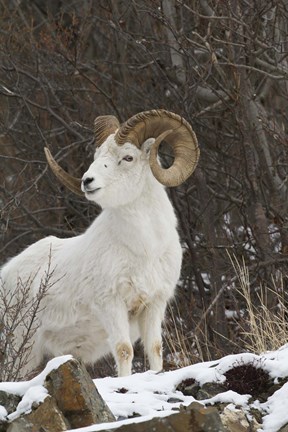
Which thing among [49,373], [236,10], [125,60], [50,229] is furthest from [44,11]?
[49,373]

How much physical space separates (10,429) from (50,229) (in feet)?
30.9

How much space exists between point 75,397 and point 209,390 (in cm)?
120

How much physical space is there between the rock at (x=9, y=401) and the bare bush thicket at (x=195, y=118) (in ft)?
17.5

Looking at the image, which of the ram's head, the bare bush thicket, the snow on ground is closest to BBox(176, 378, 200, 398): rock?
the snow on ground

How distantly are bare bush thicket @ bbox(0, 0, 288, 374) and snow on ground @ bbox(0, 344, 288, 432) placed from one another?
14.3ft

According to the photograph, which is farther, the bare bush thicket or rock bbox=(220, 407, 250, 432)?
the bare bush thicket

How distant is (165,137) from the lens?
1027 cm

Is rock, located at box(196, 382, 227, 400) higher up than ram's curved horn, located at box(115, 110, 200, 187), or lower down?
lower down

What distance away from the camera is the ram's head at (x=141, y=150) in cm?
998

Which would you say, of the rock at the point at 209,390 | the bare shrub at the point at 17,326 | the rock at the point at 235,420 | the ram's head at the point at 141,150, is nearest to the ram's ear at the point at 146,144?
the ram's head at the point at 141,150

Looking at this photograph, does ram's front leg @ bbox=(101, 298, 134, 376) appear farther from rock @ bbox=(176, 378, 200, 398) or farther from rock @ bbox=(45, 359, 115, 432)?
rock @ bbox=(45, 359, 115, 432)

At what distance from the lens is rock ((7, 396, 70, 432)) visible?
6.41m

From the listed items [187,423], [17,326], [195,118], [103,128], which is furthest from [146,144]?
[195,118]

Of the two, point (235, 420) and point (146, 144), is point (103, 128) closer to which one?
point (146, 144)
